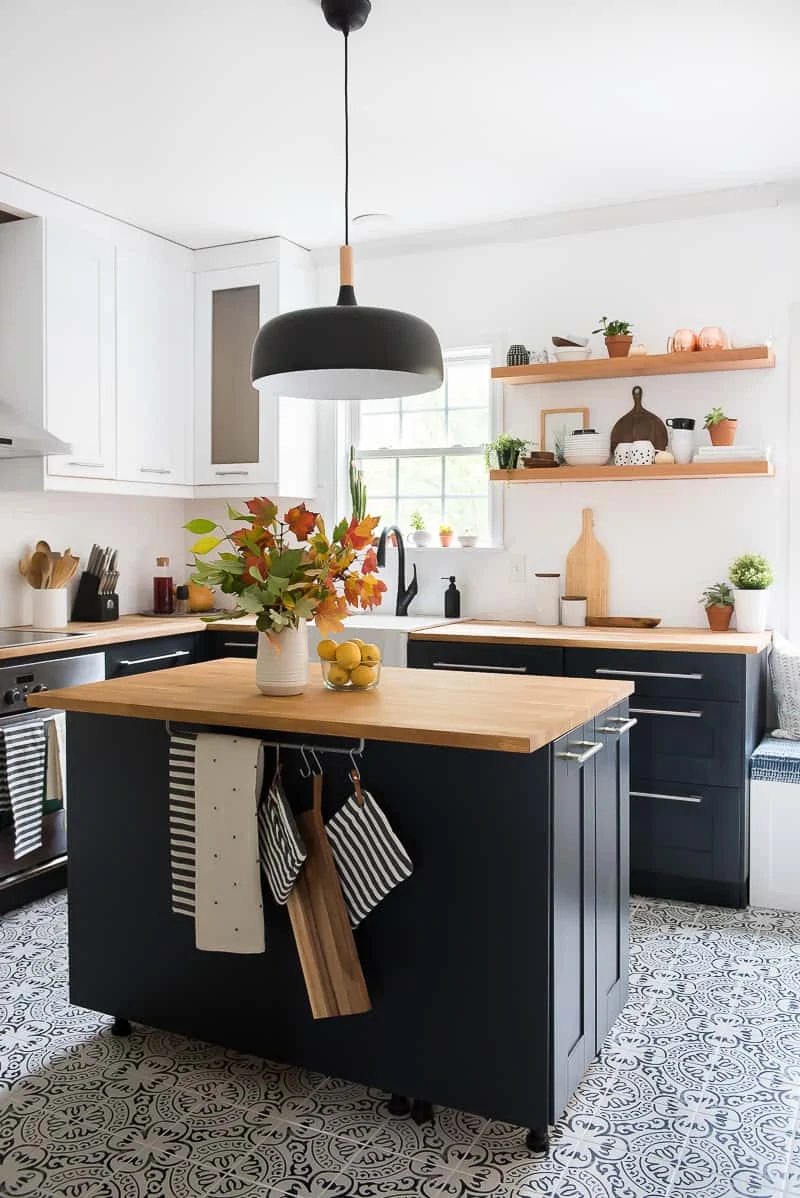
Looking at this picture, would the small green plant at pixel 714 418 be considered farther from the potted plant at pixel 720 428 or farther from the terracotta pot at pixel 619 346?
the terracotta pot at pixel 619 346

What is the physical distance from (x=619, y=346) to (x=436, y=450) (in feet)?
3.61

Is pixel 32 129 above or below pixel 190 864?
above

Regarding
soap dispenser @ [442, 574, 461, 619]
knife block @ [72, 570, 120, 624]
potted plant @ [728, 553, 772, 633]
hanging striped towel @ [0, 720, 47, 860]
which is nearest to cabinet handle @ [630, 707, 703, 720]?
potted plant @ [728, 553, 772, 633]

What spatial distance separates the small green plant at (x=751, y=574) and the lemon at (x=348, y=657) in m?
2.09

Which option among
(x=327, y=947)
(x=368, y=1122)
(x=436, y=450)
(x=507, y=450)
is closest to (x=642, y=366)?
(x=507, y=450)

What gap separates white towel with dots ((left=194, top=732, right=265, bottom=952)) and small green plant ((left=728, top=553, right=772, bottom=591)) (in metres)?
2.46

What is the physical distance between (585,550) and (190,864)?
265 centimetres

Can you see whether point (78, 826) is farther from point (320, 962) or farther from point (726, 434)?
point (726, 434)

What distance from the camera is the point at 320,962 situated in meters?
2.24

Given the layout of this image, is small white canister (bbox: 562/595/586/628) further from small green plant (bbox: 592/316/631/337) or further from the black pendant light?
the black pendant light

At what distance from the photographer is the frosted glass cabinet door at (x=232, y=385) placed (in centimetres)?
481

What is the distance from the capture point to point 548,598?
4449mm

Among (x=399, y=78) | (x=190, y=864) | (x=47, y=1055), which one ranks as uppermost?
(x=399, y=78)

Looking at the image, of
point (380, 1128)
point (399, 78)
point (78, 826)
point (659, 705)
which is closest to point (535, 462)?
point (659, 705)
